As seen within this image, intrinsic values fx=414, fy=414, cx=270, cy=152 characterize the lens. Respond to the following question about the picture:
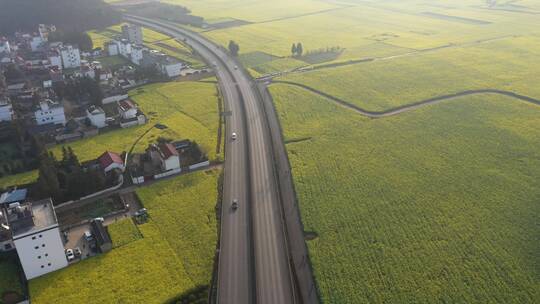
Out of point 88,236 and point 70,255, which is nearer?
point 70,255

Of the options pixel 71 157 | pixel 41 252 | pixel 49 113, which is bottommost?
pixel 41 252

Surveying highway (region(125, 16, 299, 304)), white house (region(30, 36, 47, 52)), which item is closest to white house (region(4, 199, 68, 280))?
highway (region(125, 16, 299, 304))

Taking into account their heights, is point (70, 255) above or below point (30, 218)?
below

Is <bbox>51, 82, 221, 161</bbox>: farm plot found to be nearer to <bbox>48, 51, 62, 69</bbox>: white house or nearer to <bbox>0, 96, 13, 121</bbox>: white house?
<bbox>0, 96, 13, 121</bbox>: white house

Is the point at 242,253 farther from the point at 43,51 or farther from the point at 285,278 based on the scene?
the point at 43,51

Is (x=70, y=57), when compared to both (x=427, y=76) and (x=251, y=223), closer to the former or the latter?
(x=251, y=223)

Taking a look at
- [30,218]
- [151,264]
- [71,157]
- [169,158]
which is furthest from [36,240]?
[169,158]
